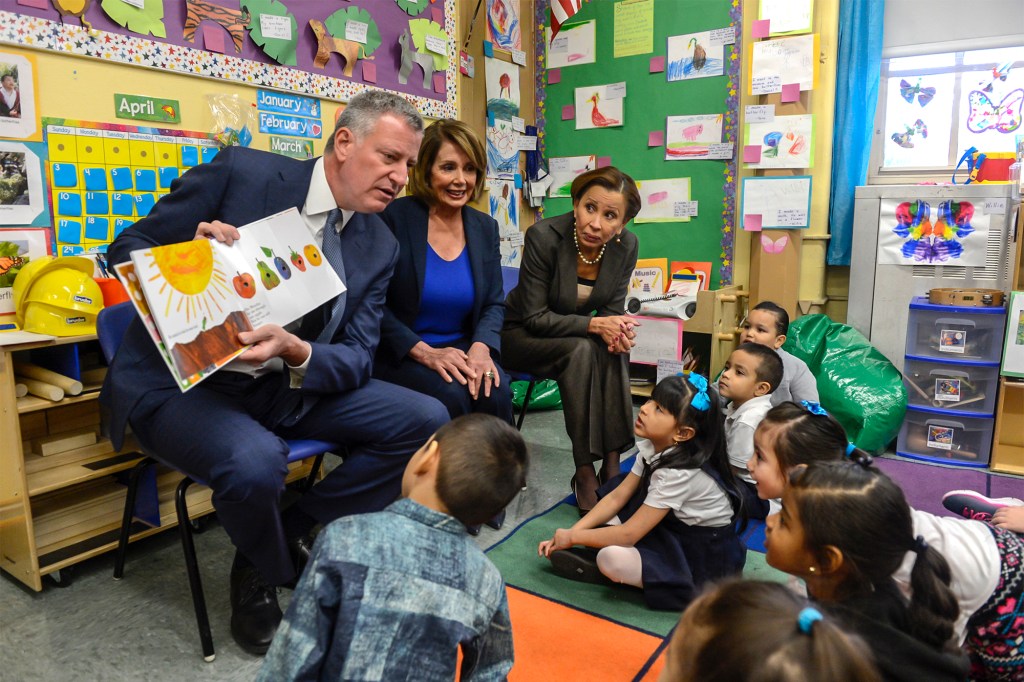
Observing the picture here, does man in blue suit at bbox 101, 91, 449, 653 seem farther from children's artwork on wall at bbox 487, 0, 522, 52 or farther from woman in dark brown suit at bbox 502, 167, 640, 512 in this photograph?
children's artwork on wall at bbox 487, 0, 522, 52

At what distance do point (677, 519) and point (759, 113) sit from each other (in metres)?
2.43

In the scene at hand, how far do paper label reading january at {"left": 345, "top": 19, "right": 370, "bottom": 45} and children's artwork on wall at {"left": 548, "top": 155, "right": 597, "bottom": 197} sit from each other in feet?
5.36

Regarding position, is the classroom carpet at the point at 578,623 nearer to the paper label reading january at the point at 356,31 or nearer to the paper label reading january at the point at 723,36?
the paper label reading january at the point at 356,31

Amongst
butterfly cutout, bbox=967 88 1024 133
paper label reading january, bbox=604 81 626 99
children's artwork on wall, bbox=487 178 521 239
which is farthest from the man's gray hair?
butterfly cutout, bbox=967 88 1024 133

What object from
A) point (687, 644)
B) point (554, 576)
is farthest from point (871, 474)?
point (554, 576)

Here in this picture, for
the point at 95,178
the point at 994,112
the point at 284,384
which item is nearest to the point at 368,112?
the point at 284,384

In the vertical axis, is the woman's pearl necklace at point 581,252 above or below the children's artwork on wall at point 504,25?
below

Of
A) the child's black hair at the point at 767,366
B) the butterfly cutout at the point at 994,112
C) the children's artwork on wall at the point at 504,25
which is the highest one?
the children's artwork on wall at the point at 504,25

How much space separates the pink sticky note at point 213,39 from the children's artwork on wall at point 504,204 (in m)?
1.72

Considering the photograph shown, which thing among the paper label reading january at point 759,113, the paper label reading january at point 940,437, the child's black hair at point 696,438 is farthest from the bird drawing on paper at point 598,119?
the child's black hair at point 696,438

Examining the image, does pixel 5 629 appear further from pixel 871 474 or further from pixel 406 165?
pixel 871 474

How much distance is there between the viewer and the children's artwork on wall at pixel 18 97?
1886 mm

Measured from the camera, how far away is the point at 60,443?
197 cm

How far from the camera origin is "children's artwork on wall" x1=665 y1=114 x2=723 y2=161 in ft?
12.5
